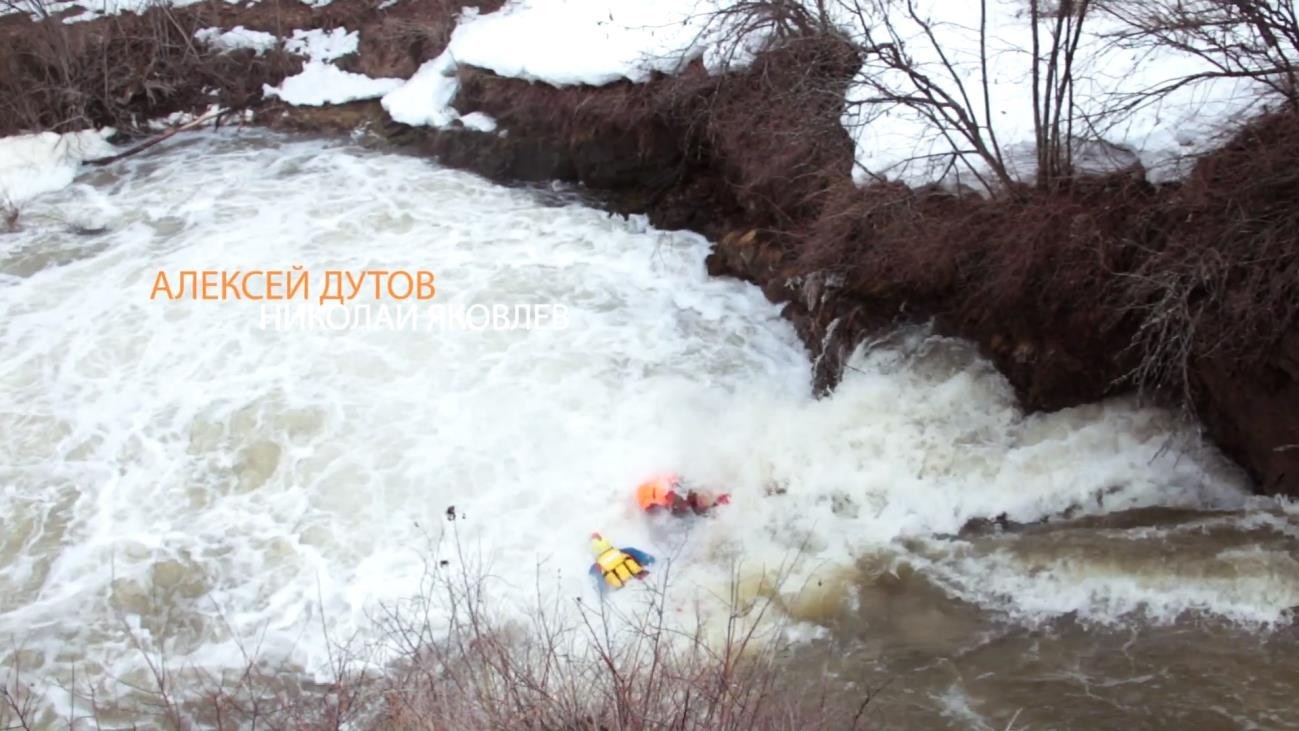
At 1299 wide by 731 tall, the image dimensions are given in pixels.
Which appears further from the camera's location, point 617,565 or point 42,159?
point 42,159

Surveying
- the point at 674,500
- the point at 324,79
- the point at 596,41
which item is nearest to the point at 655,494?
the point at 674,500

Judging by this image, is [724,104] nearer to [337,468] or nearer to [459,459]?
[459,459]

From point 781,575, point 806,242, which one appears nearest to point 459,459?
point 781,575

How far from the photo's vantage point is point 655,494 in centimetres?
676

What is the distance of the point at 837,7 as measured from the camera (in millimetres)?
9055

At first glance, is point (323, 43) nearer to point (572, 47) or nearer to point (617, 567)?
point (572, 47)

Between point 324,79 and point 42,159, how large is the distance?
3361mm

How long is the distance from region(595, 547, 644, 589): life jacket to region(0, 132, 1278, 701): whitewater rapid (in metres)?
0.30

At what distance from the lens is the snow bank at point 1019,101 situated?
6.43 m

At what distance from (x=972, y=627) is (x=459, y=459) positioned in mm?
3786
